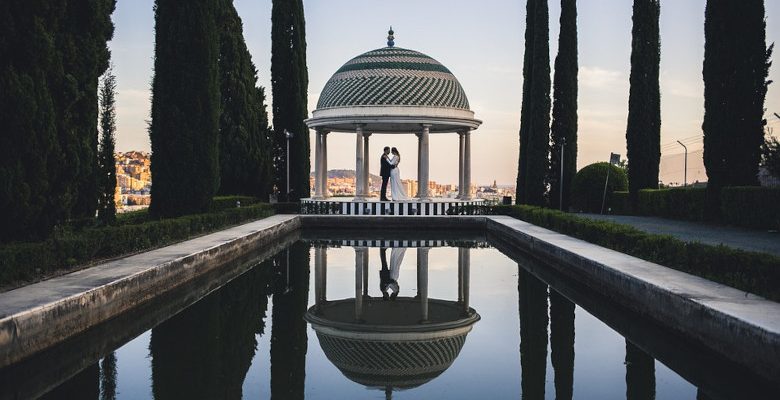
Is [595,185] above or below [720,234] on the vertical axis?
above

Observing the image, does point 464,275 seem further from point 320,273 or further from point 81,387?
point 81,387

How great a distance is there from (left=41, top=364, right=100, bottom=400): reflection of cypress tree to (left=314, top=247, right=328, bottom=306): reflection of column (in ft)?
16.0

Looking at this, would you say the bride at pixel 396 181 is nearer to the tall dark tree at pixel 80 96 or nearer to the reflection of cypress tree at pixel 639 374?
the tall dark tree at pixel 80 96

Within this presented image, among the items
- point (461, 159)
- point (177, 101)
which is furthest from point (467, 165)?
point (177, 101)

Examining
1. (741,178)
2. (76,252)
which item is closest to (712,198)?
(741,178)

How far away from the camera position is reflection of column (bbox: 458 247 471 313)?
42.0 feet

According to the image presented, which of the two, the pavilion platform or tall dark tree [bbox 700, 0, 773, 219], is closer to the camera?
tall dark tree [bbox 700, 0, 773, 219]

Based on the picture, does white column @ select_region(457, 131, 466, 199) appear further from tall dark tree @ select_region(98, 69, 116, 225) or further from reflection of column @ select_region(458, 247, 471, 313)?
tall dark tree @ select_region(98, 69, 116, 225)

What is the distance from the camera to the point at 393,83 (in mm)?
34531

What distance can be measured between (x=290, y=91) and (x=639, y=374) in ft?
99.8

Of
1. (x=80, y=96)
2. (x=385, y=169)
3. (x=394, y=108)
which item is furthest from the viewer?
(x=385, y=169)

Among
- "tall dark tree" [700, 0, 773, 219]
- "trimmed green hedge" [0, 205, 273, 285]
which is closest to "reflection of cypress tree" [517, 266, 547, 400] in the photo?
"trimmed green hedge" [0, 205, 273, 285]

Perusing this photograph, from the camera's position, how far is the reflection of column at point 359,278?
11.7m

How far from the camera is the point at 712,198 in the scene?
2194 cm
